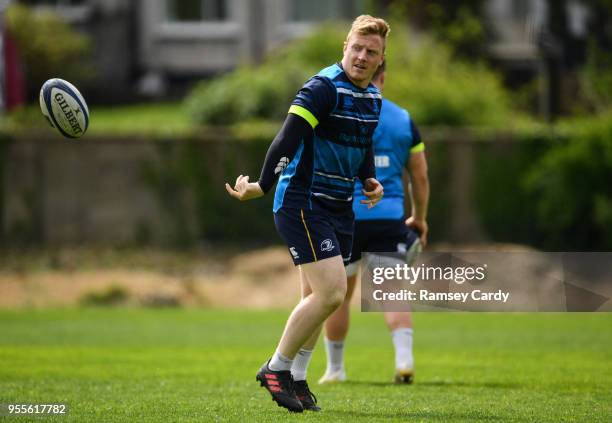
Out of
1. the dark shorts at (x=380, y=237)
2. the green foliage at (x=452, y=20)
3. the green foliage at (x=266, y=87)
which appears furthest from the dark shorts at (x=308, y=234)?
the green foliage at (x=452, y=20)

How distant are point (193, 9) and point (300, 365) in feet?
92.5

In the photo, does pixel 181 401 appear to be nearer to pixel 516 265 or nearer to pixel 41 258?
pixel 516 265

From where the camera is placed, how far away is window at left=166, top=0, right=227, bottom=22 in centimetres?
3466

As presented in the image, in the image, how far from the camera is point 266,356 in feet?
41.3

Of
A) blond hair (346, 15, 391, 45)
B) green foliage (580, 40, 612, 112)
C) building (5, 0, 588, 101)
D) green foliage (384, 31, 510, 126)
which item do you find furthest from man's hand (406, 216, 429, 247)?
building (5, 0, 588, 101)

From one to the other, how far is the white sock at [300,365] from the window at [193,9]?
28006 millimetres

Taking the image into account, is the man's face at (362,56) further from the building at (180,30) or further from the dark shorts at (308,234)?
the building at (180,30)

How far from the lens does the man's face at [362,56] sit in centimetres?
696

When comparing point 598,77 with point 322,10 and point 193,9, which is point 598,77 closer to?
point 322,10

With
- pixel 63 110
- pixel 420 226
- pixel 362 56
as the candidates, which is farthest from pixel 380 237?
pixel 63 110

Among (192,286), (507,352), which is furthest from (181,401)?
(192,286)

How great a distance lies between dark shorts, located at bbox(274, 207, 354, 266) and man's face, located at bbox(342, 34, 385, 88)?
2.91ft

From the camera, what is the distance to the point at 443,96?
27484mm

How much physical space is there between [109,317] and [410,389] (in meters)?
11.9
